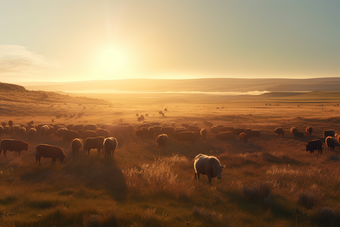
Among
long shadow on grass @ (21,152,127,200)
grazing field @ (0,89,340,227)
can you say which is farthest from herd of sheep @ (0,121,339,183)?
long shadow on grass @ (21,152,127,200)

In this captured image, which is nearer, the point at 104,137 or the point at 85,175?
the point at 85,175

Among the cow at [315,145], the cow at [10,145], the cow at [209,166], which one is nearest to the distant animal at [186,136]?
the cow at [315,145]

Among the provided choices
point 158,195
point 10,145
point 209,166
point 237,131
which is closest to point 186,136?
point 237,131

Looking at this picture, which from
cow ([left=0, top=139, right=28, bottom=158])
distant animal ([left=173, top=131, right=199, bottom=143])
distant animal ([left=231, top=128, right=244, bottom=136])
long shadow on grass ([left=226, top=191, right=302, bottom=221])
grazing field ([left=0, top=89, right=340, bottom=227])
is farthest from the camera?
distant animal ([left=231, top=128, right=244, bottom=136])

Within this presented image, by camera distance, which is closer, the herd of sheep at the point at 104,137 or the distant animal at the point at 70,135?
the herd of sheep at the point at 104,137

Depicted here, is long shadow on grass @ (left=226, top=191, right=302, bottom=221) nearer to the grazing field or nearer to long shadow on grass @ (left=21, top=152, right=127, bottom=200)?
the grazing field

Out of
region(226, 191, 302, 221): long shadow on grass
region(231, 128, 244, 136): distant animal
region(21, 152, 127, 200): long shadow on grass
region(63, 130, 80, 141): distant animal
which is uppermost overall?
region(63, 130, 80, 141): distant animal

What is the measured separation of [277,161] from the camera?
648 inches

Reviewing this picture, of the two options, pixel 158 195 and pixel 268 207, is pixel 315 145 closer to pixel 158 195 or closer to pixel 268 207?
pixel 268 207

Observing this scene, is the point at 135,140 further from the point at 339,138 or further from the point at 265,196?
the point at 339,138

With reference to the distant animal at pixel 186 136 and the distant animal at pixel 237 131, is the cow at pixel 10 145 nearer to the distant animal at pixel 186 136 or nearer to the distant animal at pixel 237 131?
the distant animal at pixel 186 136

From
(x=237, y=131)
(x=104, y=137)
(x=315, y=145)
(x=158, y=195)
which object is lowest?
(x=237, y=131)

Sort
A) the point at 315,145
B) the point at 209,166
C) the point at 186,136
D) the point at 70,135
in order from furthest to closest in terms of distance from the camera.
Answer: the point at 186,136
the point at 70,135
the point at 315,145
the point at 209,166

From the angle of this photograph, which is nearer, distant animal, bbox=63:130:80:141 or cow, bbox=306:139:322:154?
cow, bbox=306:139:322:154
